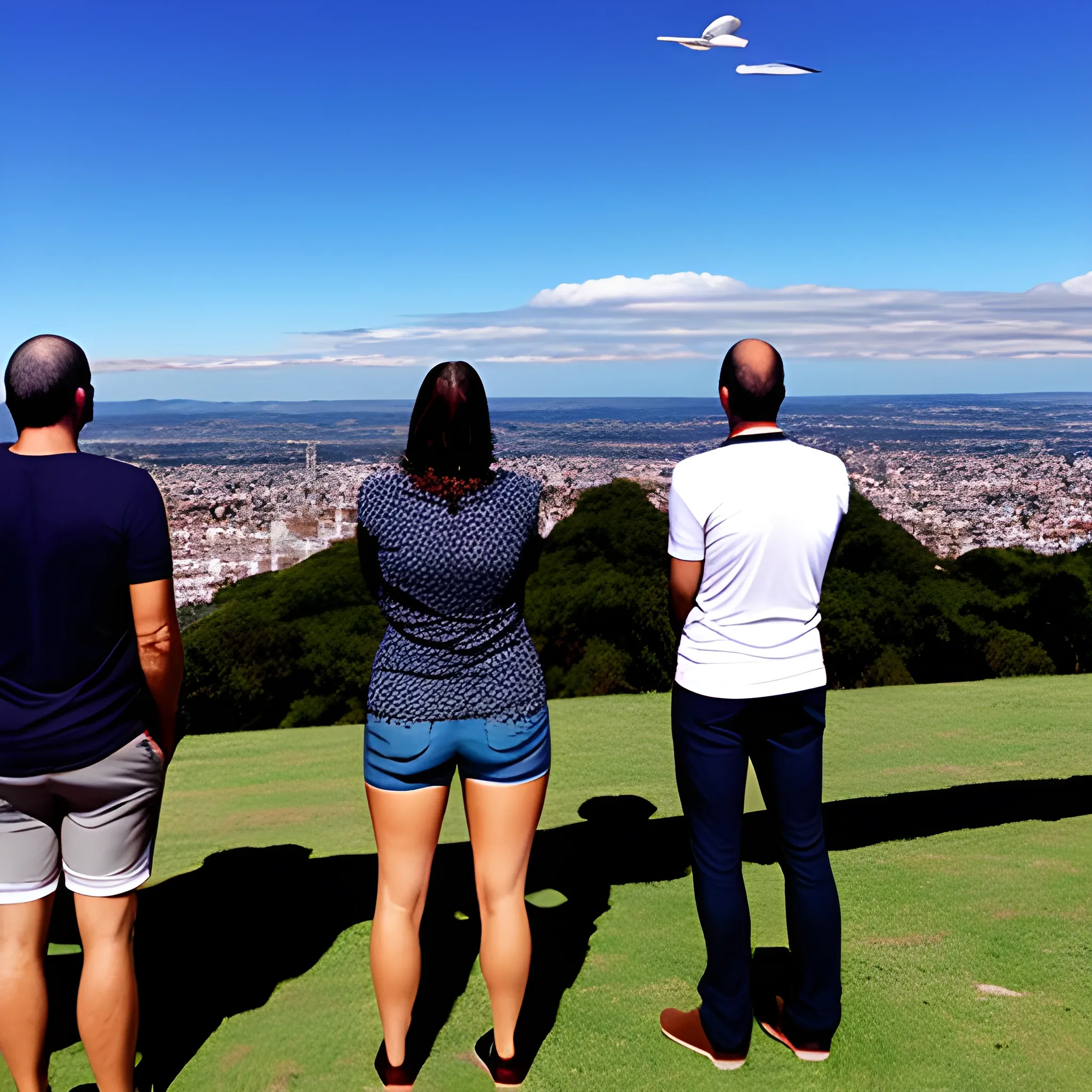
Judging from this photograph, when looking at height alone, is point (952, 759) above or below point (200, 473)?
below

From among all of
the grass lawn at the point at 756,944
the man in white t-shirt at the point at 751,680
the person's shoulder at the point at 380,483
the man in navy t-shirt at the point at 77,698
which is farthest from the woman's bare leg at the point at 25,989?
the man in white t-shirt at the point at 751,680

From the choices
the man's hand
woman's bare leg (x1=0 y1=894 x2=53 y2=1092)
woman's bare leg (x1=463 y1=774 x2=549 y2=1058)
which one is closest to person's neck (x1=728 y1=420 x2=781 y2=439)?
the man's hand

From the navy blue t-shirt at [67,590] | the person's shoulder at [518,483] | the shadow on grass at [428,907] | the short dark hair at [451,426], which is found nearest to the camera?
the navy blue t-shirt at [67,590]

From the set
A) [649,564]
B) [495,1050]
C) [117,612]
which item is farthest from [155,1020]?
[649,564]

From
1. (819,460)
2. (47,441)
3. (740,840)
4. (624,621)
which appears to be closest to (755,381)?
(819,460)

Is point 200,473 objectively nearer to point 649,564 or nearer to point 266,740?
point 649,564

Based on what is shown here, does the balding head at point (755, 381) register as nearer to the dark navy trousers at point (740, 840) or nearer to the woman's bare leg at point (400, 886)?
the dark navy trousers at point (740, 840)

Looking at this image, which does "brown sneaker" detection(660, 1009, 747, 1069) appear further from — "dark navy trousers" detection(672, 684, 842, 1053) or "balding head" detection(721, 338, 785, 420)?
"balding head" detection(721, 338, 785, 420)
